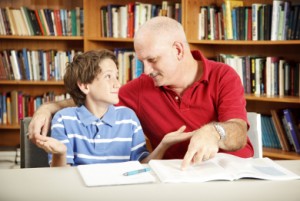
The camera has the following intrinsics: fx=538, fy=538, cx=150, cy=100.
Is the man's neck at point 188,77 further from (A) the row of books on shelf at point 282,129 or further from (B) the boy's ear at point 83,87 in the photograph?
(A) the row of books on shelf at point 282,129

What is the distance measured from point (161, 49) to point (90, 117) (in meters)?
0.40

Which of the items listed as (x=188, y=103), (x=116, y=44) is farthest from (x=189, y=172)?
(x=116, y=44)

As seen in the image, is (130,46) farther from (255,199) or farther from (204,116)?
(255,199)

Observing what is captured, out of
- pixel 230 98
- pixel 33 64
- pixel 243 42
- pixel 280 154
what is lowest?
pixel 280 154

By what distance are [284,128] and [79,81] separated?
1855 mm

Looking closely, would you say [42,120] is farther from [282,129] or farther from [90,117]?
[282,129]

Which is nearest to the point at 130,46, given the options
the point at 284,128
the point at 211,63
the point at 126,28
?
the point at 126,28

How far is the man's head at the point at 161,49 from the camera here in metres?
2.06

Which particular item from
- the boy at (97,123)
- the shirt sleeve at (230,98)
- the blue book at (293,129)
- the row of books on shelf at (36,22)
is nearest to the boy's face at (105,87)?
the boy at (97,123)

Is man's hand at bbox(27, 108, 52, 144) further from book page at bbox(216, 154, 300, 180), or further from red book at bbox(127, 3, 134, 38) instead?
red book at bbox(127, 3, 134, 38)

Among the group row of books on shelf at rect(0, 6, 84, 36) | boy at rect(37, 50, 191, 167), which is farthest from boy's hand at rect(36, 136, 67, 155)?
row of books on shelf at rect(0, 6, 84, 36)

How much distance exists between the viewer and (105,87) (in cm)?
198

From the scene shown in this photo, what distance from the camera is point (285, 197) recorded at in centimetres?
133

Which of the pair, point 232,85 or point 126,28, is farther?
point 126,28
